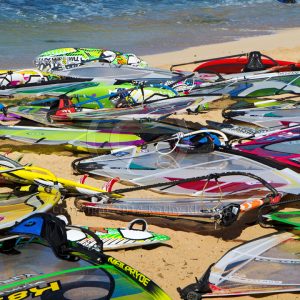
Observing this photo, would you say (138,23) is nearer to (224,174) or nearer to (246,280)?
→ (224,174)

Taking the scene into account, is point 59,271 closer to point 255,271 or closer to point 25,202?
point 255,271

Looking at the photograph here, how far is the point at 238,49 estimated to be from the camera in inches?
740

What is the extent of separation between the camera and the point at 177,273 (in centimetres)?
569

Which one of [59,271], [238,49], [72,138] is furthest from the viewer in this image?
[238,49]

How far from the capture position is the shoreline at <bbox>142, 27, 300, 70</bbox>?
55.7 ft

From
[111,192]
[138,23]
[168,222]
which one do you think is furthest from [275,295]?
[138,23]

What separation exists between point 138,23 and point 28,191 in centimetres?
1786

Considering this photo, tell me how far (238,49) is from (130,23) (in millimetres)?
6444

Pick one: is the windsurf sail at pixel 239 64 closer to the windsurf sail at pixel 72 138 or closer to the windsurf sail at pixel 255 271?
the windsurf sail at pixel 72 138

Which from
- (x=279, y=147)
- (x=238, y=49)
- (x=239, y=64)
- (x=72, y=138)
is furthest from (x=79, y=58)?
(x=279, y=147)

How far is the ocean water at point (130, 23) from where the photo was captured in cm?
1938

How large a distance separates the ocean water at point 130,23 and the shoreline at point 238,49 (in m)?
0.69

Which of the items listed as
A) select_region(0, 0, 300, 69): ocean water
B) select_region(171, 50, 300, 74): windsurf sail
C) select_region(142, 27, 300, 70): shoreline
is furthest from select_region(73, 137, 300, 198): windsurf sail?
select_region(0, 0, 300, 69): ocean water

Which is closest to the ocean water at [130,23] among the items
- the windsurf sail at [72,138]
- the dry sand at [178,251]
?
the windsurf sail at [72,138]
